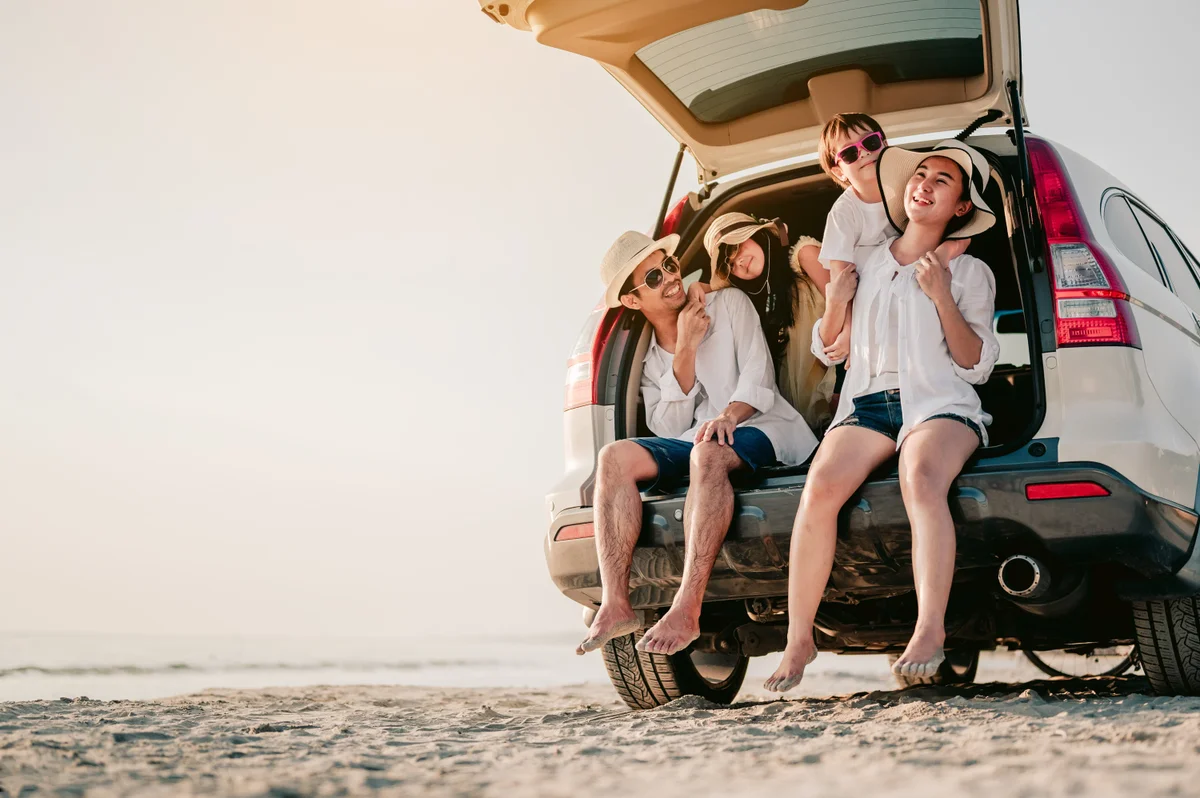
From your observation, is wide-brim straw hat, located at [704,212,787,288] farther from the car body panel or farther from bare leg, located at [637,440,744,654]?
bare leg, located at [637,440,744,654]

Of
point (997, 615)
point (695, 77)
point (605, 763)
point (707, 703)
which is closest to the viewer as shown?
point (605, 763)

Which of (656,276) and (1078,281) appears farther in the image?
(656,276)

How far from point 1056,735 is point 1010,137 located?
6.69ft

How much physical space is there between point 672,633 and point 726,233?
5.13 ft

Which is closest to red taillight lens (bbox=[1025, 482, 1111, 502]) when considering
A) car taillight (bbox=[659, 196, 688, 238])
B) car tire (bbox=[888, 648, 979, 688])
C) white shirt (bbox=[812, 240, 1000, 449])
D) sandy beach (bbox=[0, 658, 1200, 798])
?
white shirt (bbox=[812, 240, 1000, 449])

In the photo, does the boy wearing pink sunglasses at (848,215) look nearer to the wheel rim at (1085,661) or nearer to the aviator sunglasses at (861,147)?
the aviator sunglasses at (861,147)

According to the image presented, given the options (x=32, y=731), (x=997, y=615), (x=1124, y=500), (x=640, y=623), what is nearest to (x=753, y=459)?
(x=640, y=623)

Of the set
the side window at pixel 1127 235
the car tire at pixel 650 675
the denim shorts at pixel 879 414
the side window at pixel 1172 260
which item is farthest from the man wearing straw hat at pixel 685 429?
the side window at pixel 1172 260

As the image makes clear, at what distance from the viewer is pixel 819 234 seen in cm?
474

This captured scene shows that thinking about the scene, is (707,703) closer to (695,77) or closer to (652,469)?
(652,469)

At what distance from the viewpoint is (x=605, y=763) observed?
2445mm

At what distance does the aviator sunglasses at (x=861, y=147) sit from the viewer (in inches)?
156

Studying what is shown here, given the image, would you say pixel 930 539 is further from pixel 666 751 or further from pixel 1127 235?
pixel 1127 235

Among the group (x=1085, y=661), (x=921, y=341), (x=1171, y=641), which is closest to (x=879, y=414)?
(x=921, y=341)
